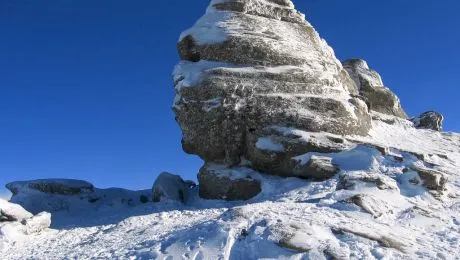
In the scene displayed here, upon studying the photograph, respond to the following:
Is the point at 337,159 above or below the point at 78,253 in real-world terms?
above

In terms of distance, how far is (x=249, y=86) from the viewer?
30.0m

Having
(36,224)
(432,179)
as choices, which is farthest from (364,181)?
(36,224)

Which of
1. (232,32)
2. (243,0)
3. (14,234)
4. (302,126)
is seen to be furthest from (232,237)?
(243,0)

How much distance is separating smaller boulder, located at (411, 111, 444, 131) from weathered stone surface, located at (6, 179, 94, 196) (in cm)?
2901

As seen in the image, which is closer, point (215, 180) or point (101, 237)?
point (101, 237)

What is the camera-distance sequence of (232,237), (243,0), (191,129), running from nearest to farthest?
1. (232,237)
2. (191,129)
3. (243,0)

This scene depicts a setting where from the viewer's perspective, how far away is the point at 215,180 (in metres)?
28.8

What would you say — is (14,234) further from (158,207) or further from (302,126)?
(302,126)

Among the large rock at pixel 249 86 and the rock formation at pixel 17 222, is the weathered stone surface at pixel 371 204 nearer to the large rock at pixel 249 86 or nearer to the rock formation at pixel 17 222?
the large rock at pixel 249 86

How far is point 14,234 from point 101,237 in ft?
15.4

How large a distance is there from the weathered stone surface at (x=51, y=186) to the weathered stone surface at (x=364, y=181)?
726 inches

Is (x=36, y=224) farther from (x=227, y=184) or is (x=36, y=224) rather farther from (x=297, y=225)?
(x=297, y=225)

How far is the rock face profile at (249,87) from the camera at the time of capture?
29.4m

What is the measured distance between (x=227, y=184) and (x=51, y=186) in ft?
41.3
